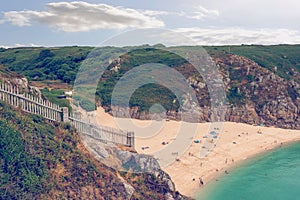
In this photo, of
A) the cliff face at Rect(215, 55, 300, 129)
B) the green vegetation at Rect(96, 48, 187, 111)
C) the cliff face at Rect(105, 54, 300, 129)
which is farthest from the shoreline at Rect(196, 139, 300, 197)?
the green vegetation at Rect(96, 48, 187, 111)

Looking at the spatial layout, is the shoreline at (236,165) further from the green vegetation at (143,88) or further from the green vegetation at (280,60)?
the green vegetation at (280,60)

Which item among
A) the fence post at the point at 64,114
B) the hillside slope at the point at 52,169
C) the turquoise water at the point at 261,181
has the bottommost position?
the turquoise water at the point at 261,181

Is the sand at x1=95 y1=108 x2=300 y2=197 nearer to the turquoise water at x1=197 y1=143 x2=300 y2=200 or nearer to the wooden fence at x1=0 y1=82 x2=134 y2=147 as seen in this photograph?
the turquoise water at x1=197 y1=143 x2=300 y2=200

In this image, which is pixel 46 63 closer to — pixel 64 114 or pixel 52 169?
pixel 64 114

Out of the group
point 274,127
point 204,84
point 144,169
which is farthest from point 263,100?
point 144,169

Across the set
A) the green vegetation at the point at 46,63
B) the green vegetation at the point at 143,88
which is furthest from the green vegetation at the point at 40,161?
the green vegetation at the point at 46,63

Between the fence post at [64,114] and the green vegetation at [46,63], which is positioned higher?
the green vegetation at [46,63]
